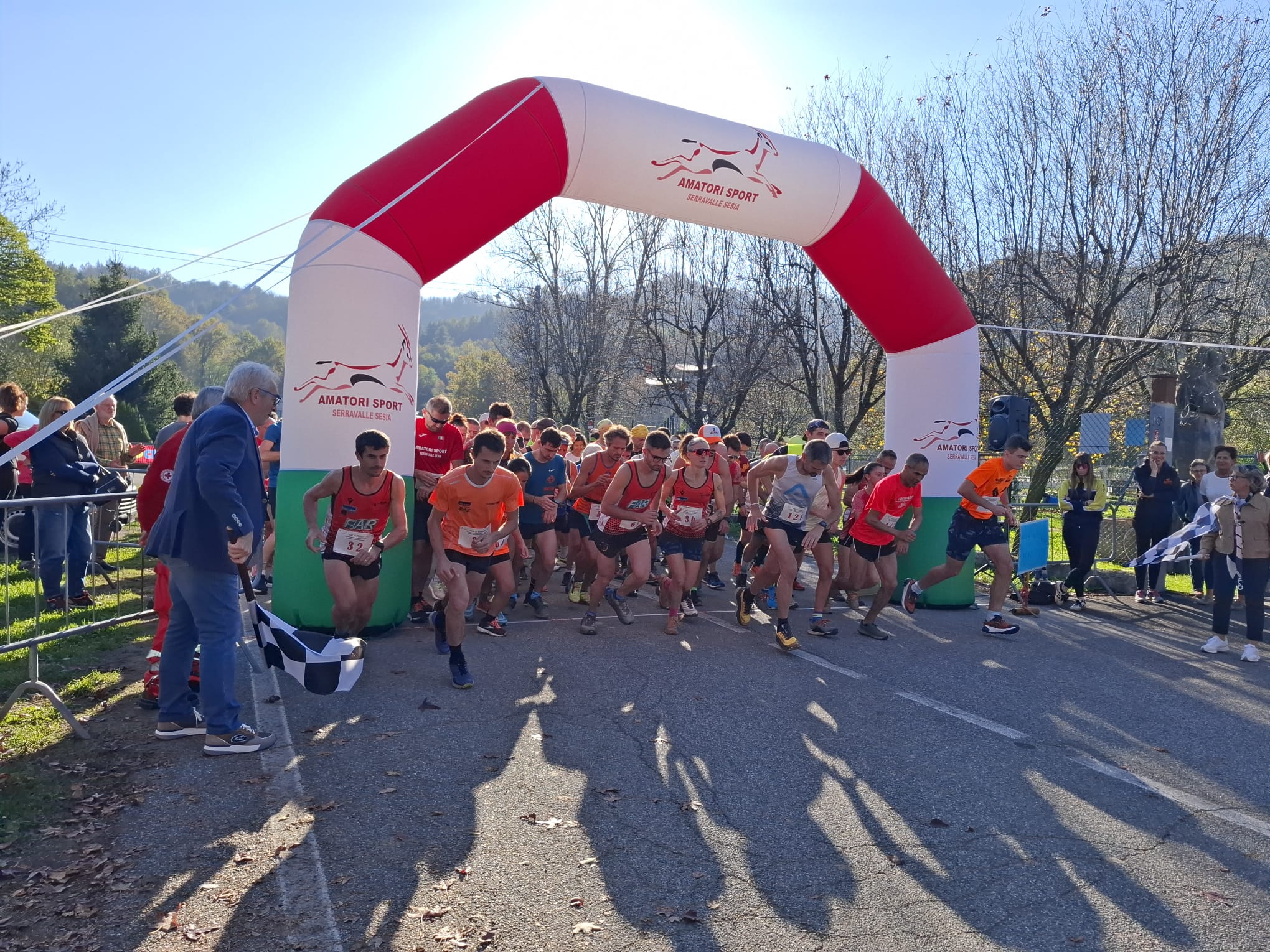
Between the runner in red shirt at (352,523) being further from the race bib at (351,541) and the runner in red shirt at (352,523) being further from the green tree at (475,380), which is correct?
the green tree at (475,380)

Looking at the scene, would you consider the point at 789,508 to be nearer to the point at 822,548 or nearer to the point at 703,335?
the point at 822,548

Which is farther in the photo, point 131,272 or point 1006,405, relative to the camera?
point 131,272

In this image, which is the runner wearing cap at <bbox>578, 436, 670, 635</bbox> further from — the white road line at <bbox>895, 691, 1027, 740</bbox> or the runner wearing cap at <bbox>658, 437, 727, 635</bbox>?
the white road line at <bbox>895, 691, 1027, 740</bbox>

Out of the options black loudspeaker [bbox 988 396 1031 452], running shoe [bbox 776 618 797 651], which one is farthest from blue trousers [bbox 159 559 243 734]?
black loudspeaker [bbox 988 396 1031 452]

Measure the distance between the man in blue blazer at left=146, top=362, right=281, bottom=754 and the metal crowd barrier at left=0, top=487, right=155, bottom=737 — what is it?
29.7 inches

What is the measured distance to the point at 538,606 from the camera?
9445mm

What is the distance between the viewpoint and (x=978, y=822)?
4379mm

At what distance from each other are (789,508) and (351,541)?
12.7 ft

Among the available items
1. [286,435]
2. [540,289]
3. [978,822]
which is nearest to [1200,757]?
[978,822]

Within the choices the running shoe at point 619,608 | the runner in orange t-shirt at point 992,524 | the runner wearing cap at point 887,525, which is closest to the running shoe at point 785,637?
the runner wearing cap at point 887,525

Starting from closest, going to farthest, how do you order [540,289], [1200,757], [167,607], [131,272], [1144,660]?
1. [1200,757]
2. [167,607]
3. [1144,660]
4. [540,289]
5. [131,272]

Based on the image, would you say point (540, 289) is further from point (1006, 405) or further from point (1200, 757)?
point (1200, 757)

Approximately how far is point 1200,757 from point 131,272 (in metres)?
53.7

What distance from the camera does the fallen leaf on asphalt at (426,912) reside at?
3.39 m
